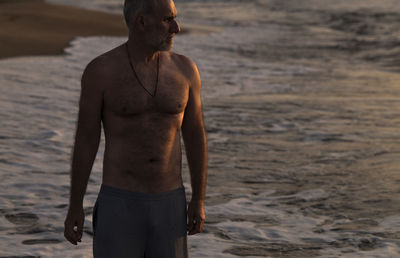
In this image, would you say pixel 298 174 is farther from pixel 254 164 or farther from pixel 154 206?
pixel 154 206

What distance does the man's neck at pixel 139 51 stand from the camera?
10.0 ft

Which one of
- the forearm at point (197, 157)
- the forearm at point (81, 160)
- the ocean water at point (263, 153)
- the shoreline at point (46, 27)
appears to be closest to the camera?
the forearm at point (81, 160)

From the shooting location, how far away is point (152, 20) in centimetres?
302

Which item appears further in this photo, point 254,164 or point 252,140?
point 252,140

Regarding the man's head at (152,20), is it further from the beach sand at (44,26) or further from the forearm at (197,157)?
the beach sand at (44,26)

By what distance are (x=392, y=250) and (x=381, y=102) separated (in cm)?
676

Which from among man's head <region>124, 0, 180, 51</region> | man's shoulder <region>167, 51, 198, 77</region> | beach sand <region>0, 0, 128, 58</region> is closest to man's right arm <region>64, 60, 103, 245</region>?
man's head <region>124, 0, 180, 51</region>

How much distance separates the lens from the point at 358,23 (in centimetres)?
2970

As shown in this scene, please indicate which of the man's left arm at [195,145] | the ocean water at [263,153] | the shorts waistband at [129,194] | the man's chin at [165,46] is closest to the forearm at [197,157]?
the man's left arm at [195,145]

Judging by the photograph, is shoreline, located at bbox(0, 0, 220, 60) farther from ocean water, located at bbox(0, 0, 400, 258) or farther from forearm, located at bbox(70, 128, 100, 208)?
forearm, located at bbox(70, 128, 100, 208)

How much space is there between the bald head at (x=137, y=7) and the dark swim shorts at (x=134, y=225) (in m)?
0.68

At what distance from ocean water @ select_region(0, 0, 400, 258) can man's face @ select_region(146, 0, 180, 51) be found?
2928mm

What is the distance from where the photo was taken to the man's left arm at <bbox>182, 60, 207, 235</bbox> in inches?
125

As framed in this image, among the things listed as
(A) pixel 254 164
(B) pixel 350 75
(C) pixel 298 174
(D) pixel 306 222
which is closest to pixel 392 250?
(D) pixel 306 222
